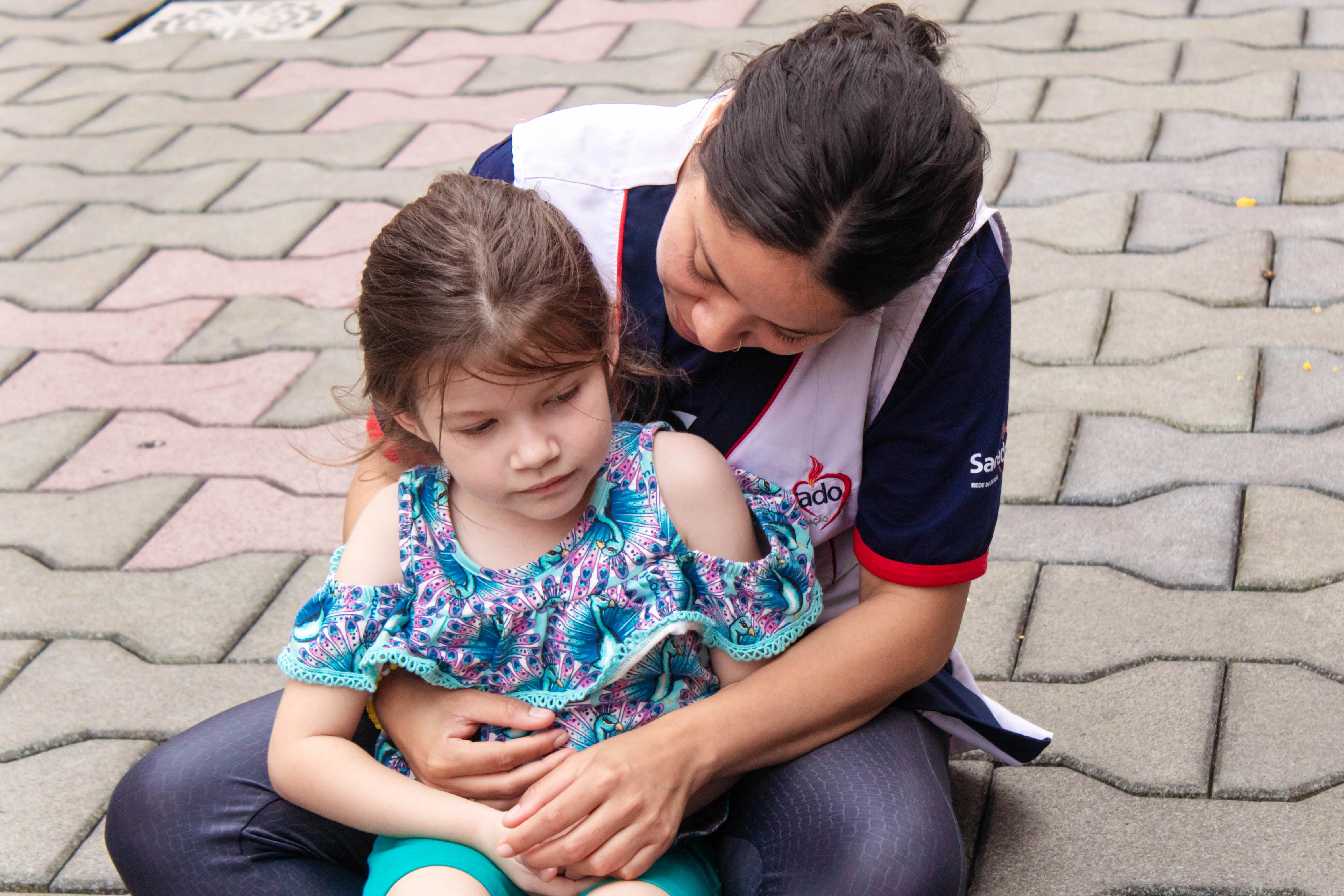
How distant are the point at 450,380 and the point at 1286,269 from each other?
1961 millimetres

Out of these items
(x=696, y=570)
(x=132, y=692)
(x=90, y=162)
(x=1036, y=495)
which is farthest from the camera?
(x=90, y=162)

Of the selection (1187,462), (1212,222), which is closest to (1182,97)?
(1212,222)

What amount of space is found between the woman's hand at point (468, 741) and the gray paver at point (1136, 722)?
732 mm

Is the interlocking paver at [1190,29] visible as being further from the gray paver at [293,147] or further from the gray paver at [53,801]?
the gray paver at [53,801]

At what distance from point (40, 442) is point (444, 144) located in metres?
1.36

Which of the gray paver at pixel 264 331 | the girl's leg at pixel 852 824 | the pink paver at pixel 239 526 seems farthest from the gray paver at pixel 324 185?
the girl's leg at pixel 852 824

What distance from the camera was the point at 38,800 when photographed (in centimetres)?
193

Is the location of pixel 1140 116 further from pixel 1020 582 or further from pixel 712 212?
pixel 712 212

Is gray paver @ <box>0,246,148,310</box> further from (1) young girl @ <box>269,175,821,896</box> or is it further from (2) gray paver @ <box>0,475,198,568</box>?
(1) young girl @ <box>269,175,821,896</box>

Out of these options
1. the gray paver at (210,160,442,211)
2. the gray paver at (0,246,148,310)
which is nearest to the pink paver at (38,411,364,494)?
the gray paver at (0,246,148,310)

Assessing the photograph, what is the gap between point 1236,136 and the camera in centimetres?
317

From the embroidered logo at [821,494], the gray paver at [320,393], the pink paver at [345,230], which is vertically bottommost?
the gray paver at [320,393]

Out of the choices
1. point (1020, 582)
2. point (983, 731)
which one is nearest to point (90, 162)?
point (1020, 582)

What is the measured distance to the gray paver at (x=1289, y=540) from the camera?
6.66 ft
